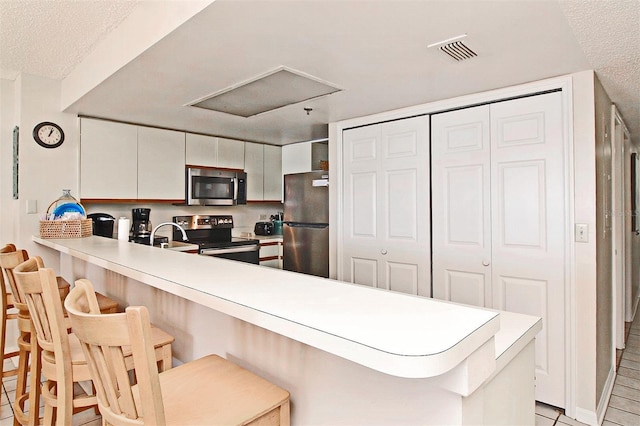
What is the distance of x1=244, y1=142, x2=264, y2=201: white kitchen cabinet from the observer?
461cm

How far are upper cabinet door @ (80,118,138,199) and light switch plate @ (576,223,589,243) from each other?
3655 millimetres

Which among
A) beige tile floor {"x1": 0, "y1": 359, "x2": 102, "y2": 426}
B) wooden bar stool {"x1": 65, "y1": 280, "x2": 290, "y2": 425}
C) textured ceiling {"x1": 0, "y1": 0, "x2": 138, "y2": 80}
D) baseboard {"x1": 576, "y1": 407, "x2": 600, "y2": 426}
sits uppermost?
textured ceiling {"x1": 0, "y1": 0, "x2": 138, "y2": 80}

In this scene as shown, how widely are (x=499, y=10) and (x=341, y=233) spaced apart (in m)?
2.39

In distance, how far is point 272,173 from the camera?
4.87 metres

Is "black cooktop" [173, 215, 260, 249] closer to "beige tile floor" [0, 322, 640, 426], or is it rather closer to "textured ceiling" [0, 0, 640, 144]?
"textured ceiling" [0, 0, 640, 144]

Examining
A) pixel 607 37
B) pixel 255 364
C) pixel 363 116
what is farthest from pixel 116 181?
pixel 607 37

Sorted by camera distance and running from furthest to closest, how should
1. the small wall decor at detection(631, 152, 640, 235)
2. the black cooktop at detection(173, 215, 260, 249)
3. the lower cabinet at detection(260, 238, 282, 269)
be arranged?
the small wall decor at detection(631, 152, 640, 235) → the lower cabinet at detection(260, 238, 282, 269) → the black cooktop at detection(173, 215, 260, 249)

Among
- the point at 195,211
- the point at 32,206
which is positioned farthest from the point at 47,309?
the point at 195,211

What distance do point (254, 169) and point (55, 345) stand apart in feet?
11.6

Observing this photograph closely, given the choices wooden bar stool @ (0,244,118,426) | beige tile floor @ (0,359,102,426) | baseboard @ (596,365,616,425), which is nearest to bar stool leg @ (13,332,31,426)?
wooden bar stool @ (0,244,118,426)

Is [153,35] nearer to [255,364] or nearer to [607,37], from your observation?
[255,364]

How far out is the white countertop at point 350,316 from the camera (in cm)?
71

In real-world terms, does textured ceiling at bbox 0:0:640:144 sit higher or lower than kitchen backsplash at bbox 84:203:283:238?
higher

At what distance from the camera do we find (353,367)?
1083 mm
